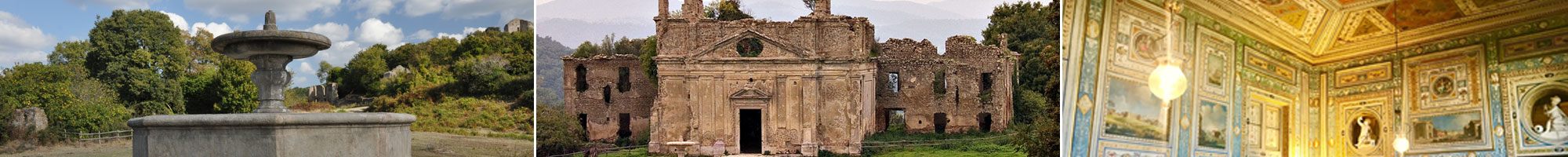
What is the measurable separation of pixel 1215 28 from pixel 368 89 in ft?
38.2

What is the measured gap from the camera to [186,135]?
482cm

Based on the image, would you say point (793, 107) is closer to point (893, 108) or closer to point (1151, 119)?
point (893, 108)

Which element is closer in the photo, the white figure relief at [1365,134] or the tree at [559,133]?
the white figure relief at [1365,134]

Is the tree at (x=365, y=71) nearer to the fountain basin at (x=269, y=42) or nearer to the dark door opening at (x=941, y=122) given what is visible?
the dark door opening at (x=941, y=122)

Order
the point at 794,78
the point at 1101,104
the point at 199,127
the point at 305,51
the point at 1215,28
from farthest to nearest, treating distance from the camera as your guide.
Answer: the point at 794,78
the point at 1215,28
the point at 1101,104
the point at 305,51
the point at 199,127

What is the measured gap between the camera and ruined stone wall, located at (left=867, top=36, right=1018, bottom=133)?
11109 mm

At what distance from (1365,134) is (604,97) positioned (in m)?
6.26

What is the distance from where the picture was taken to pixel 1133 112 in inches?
295

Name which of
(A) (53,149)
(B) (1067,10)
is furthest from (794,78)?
(A) (53,149)

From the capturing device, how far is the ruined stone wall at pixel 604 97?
1108cm

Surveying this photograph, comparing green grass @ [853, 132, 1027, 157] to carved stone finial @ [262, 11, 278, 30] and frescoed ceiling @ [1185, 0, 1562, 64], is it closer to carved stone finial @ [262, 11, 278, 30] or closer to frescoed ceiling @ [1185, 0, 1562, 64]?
frescoed ceiling @ [1185, 0, 1562, 64]

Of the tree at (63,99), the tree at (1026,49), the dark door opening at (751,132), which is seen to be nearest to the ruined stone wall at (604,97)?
the dark door opening at (751,132)

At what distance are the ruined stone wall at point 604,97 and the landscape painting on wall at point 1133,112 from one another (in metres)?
4.72

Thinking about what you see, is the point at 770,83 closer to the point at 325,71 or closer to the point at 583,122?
the point at 583,122
